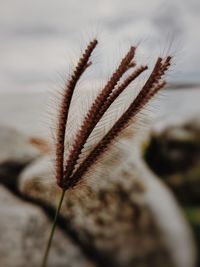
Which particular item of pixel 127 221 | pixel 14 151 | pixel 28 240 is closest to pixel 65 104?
pixel 28 240

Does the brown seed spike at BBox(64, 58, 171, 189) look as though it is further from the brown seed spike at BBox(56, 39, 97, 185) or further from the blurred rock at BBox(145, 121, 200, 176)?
the blurred rock at BBox(145, 121, 200, 176)

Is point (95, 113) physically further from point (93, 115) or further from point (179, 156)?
point (179, 156)

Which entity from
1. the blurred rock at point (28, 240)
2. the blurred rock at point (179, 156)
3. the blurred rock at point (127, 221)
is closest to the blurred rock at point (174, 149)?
the blurred rock at point (179, 156)

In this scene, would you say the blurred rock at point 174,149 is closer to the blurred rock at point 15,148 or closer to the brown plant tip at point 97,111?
the blurred rock at point 15,148

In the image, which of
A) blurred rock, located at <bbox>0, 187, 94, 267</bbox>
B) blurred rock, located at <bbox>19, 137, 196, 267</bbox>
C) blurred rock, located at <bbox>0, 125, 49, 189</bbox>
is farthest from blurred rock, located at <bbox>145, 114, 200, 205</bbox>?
blurred rock, located at <bbox>0, 187, 94, 267</bbox>

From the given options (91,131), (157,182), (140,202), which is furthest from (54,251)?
(91,131)
